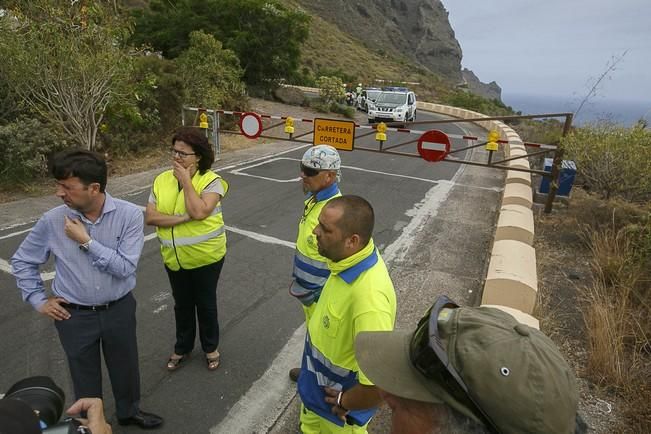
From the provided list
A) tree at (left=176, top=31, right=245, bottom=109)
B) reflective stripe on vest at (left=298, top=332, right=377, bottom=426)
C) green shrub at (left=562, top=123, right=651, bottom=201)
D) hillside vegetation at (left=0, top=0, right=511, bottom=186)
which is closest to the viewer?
reflective stripe on vest at (left=298, top=332, right=377, bottom=426)

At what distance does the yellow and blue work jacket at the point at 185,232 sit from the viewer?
2891mm

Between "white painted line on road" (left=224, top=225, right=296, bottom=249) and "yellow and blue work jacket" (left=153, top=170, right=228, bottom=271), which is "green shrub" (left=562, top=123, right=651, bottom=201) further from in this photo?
"yellow and blue work jacket" (left=153, top=170, right=228, bottom=271)

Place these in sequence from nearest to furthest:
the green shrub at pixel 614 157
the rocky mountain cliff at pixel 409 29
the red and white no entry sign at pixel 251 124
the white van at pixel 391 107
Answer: the green shrub at pixel 614 157 < the red and white no entry sign at pixel 251 124 < the white van at pixel 391 107 < the rocky mountain cliff at pixel 409 29

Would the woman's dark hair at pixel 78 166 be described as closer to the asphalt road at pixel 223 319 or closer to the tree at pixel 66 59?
the asphalt road at pixel 223 319

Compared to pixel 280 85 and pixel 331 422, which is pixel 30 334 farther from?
pixel 280 85

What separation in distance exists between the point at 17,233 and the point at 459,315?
6362mm

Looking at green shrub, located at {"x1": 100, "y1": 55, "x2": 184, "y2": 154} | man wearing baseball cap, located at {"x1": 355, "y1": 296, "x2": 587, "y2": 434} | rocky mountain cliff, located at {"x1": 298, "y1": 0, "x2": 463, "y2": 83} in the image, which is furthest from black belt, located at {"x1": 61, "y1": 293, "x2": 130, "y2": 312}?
rocky mountain cliff, located at {"x1": 298, "y1": 0, "x2": 463, "y2": 83}

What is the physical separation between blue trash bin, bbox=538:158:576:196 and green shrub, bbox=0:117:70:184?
930cm

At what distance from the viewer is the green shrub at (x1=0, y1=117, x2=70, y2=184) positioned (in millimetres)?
7312

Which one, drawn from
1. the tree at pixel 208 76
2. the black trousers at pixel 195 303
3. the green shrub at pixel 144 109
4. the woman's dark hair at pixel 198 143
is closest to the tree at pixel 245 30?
the tree at pixel 208 76

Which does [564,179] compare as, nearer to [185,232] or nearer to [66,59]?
[185,232]

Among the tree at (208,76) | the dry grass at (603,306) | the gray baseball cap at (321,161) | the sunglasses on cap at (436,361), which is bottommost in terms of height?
the dry grass at (603,306)

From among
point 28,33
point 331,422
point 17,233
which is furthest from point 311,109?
point 331,422

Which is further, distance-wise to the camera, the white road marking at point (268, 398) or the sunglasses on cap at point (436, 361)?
the white road marking at point (268, 398)
